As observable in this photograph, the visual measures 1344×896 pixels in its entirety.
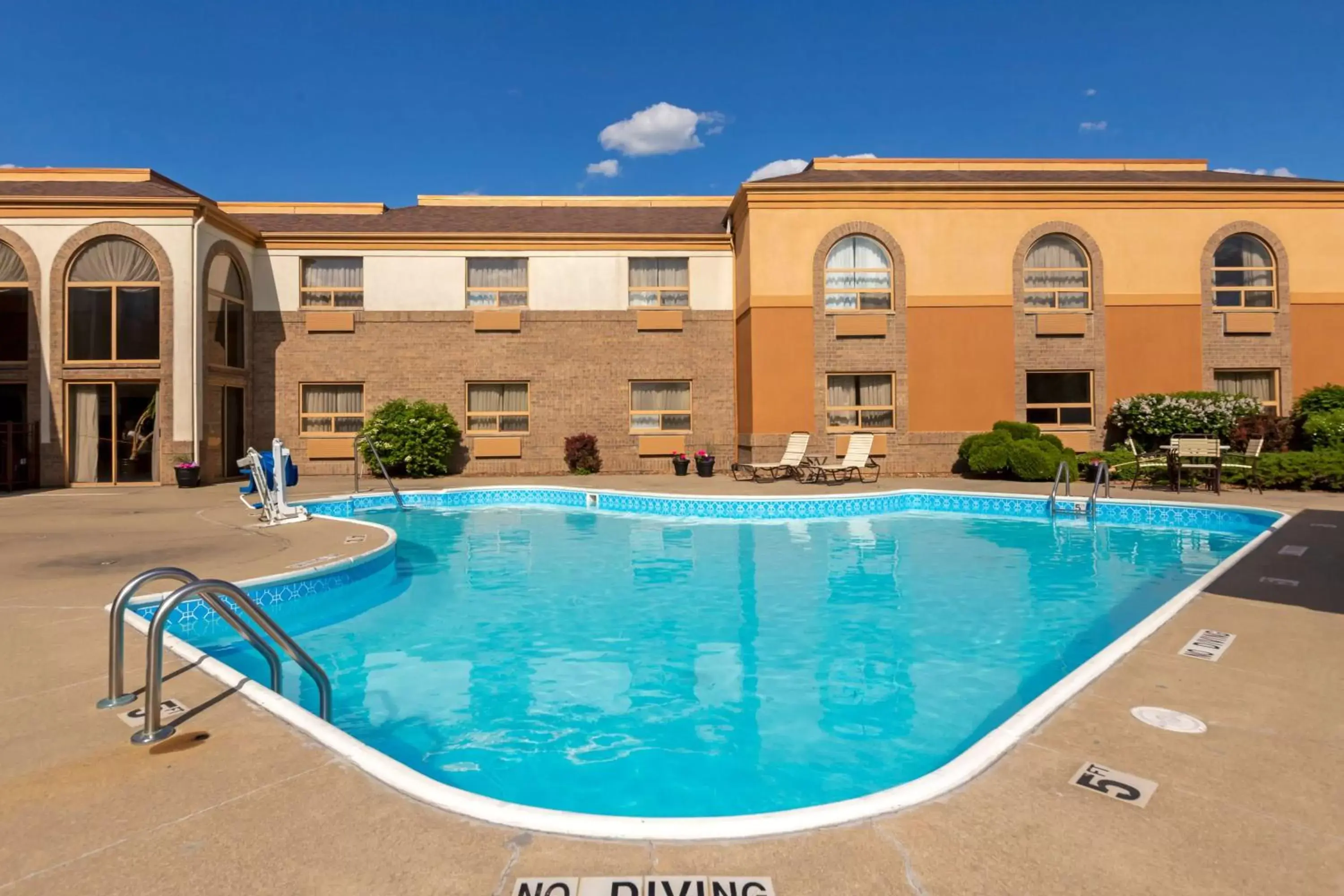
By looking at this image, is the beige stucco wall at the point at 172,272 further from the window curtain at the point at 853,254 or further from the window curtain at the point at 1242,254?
the window curtain at the point at 1242,254

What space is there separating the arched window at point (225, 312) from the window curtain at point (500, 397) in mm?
5544

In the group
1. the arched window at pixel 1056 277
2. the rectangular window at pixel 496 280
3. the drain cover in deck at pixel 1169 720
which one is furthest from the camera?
the rectangular window at pixel 496 280

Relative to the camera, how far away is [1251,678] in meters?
3.82

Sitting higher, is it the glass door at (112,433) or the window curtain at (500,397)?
the window curtain at (500,397)

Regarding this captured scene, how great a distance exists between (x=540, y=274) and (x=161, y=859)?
58.3 feet

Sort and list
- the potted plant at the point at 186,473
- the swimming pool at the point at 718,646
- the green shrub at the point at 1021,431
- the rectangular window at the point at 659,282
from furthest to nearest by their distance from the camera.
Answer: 1. the rectangular window at the point at 659,282
2. the green shrub at the point at 1021,431
3. the potted plant at the point at 186,473
4. the swimming pool at the point at 718,646

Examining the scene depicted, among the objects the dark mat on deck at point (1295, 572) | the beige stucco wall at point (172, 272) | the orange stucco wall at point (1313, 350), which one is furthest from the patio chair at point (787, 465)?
the orange stucco wall at point (1313, 350)

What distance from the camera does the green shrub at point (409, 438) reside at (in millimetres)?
17281

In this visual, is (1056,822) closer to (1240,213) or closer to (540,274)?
(540,274)

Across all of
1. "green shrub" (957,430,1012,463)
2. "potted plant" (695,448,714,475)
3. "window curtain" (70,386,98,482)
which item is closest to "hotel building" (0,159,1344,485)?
"window curtain" (70,386,98,482)

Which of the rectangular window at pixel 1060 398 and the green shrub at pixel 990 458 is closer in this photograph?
the green shrub at pixel 990 458

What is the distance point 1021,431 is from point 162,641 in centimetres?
1649

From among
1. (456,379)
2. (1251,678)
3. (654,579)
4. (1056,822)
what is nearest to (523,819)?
(1056,822)

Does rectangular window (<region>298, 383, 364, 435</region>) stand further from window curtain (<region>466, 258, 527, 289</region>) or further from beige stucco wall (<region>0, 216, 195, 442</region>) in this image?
window curtain (<region>466, 258, 527, 289</region>)
